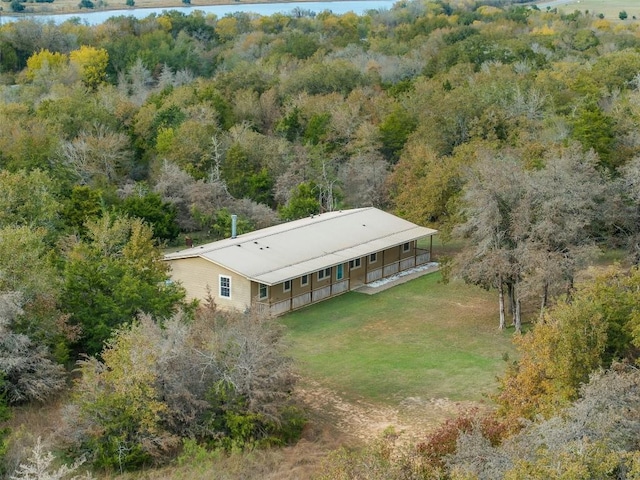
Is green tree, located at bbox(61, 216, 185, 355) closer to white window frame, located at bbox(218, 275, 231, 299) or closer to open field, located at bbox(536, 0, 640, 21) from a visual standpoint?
white window frame, located at bbox(218, 275, 231, 299)

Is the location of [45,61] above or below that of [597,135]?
below

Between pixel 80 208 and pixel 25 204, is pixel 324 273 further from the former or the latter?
pixel 25 204

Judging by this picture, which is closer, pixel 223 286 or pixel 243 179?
pixel 223 286

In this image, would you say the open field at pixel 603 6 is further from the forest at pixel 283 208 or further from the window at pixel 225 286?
the window at pixel 225 286

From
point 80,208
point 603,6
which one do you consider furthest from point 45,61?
point 603,6

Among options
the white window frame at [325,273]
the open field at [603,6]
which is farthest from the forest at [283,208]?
the open field at [603,6]

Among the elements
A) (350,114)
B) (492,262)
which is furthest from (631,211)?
(350,114)
